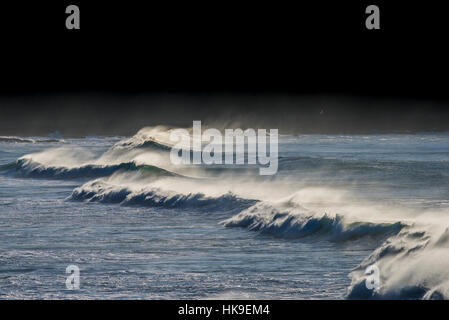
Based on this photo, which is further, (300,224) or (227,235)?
(300,224)

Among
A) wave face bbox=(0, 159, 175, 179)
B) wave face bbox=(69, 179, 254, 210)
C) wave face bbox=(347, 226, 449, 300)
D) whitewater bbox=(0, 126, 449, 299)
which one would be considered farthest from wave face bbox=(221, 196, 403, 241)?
wave face bbox=(0, 159, 175, 179)

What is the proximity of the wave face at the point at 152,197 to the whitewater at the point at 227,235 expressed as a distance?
61 millimetres

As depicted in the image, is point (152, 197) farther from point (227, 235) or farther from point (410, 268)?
point (410, 268)

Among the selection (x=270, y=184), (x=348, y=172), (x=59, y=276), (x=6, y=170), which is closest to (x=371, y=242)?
(x=59, y=276)

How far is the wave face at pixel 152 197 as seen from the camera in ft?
81.5

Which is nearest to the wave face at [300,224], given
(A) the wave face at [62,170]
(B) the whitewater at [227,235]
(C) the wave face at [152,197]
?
(B) the whitewater at [227,235]

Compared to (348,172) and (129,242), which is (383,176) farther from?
→ (129,242)

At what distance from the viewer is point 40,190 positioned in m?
32.6

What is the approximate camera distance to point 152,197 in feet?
88.2

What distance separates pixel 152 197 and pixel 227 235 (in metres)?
8.37

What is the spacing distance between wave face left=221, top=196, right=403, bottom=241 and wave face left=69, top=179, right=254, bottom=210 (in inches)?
112

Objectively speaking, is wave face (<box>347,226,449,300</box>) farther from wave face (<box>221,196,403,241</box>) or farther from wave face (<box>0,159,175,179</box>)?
wave face (<box>0,159,175,179</box>)

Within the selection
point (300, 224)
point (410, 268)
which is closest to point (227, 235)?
point (300, 224)

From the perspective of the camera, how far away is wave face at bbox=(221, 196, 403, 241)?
58.2 ft
